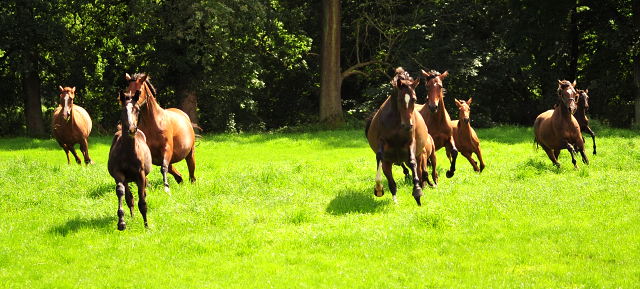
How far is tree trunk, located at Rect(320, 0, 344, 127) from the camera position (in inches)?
1291

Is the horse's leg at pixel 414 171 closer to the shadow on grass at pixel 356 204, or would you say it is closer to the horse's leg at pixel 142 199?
the shadow on grass at pixel 356 204

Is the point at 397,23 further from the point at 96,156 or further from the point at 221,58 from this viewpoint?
the point at 96,156

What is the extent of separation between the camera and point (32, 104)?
32.2 meters

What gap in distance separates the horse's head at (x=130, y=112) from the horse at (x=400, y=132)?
442 cm

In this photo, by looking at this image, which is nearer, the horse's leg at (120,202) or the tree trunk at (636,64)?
the horse's leg at (120,202)

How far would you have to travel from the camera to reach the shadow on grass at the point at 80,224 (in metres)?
10.3

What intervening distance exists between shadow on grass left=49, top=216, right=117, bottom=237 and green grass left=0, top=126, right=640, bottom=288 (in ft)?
0.11

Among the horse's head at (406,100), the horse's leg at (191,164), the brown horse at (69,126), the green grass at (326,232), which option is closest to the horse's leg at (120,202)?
the green grass at (326,232)

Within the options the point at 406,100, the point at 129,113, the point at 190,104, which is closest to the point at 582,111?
the point at 406,100

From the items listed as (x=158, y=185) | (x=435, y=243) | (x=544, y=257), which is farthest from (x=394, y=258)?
(x=158, y=185)

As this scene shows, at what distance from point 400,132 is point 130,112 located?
16.1 feet

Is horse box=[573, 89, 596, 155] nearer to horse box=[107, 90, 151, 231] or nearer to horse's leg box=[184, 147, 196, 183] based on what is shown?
horse's leg box=[184, 147, 196, 183]

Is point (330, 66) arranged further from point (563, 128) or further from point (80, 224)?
point (80, 224)

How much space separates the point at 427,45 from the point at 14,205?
26615 millimetres
